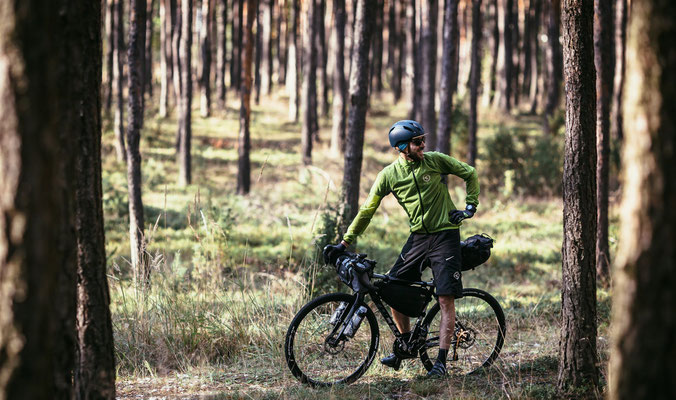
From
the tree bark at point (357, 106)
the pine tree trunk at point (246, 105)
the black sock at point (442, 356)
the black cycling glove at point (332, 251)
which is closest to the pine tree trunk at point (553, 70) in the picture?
the pine tree trunk at point (246, 105)

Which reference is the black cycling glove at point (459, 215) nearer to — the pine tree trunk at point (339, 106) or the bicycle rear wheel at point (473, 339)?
the bicycle rear wheel at point (473, 339)

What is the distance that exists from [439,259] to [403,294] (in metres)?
0.48

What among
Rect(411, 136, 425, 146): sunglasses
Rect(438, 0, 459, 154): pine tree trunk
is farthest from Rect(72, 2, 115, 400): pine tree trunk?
Rect(438, 0, 459, 154): pine tree trunk

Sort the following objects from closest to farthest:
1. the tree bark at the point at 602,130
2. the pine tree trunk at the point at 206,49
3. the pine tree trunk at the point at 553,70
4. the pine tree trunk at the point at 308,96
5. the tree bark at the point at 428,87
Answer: the tree bark at the point at 602,130 < the tree bark at the point at 428,87 < the pine tree trunk at the point at 308,96 < the pine tree trunk at the point at 206,49 < the pine tree trunk at the point at 553,70

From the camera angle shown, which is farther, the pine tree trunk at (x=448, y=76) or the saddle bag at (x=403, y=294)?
the pine tree trunk at (x=448, y=76)

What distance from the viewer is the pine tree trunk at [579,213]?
4.71m

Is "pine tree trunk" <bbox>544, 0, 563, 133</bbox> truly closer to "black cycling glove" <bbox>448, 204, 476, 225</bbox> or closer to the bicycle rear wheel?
the bicycle rear wheel

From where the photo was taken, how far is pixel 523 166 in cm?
1769

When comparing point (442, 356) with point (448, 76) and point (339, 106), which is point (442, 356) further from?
point (339, 106)

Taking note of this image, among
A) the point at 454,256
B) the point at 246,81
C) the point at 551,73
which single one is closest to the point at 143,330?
the point at 454,256

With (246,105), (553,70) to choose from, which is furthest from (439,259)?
(553,70)

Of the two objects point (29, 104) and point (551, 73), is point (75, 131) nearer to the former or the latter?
point (29, 104)

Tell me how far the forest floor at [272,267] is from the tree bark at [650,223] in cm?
279

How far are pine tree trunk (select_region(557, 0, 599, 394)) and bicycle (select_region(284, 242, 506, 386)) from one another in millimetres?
858
